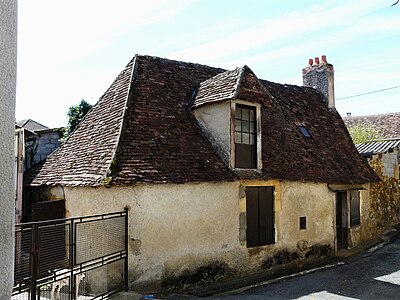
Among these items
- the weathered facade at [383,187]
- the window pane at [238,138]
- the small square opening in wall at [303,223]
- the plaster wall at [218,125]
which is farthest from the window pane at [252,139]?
the weathered facade at [383,187]

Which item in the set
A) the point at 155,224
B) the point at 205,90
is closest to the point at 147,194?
the point at 155,224

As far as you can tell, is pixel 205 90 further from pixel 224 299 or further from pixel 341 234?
pixel 341 234

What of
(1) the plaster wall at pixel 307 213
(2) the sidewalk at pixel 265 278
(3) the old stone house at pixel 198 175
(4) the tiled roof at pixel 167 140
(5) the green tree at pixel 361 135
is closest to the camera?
(2) the sidewalk at pixel 265 278

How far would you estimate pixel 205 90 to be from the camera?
1162 centimetres

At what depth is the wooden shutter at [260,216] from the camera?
1088 centimetres

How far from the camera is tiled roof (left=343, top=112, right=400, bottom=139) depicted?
25.8 metres

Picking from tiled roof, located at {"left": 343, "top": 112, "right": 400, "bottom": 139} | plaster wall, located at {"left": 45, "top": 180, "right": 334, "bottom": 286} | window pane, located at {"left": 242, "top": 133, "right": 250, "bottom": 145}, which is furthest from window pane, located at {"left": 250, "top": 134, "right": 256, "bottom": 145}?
tiled roof, located at {"left": 343, "top": 112, "right": 400, "bottom": 139}

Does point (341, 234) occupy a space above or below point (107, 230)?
below

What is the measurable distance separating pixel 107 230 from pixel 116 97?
4.62 m

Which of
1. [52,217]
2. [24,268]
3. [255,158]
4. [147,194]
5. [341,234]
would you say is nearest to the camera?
[24,268]

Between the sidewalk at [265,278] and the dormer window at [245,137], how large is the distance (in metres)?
3.03

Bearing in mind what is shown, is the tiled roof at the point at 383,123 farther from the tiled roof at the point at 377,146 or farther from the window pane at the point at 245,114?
the window pane at the point at 245,114

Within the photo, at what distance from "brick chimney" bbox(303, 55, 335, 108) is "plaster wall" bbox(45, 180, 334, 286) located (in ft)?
24.9

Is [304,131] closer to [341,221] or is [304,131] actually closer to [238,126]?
[341,221]
